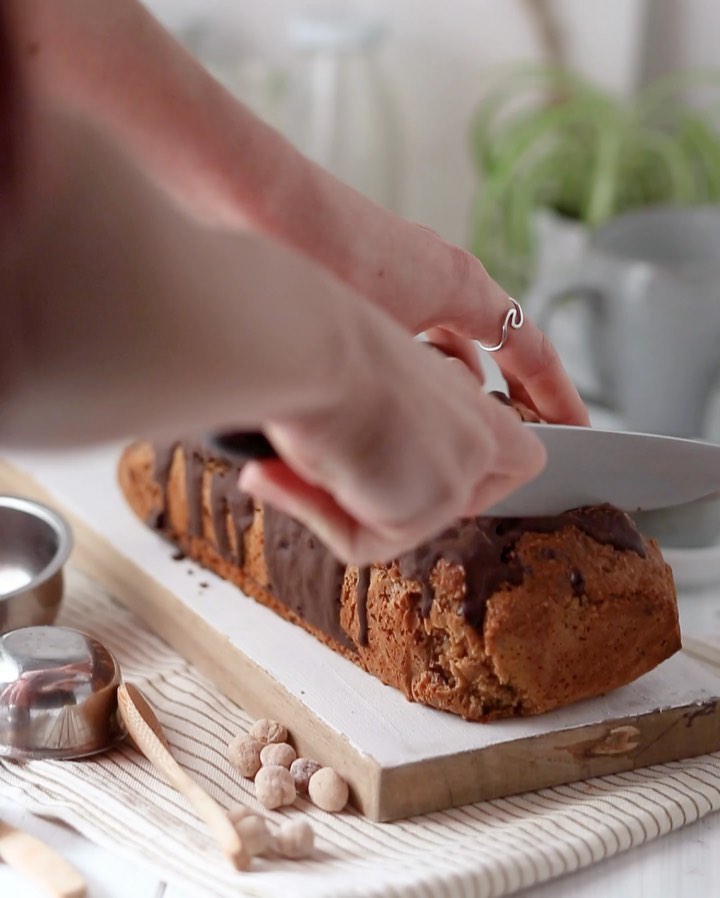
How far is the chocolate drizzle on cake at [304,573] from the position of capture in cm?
115

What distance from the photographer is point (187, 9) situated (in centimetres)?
214

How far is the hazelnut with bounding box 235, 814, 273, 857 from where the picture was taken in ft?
3.06

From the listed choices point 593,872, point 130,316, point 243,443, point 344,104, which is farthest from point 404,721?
A: point 344,104

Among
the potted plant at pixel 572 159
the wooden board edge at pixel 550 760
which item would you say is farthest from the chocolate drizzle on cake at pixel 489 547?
the potted plant at pixel 572 159

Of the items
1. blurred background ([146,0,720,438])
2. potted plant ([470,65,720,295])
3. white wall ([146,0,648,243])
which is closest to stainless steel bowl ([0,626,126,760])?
blurred background ([146,0,720,438])

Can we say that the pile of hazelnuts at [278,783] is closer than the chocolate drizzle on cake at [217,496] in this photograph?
Yes

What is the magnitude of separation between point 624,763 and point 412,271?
43 cm

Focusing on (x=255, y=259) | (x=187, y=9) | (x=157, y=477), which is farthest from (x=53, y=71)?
(x=187, y=9)

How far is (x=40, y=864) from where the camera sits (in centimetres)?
92

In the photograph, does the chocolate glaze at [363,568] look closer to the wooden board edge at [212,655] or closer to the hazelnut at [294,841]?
the wooden board edge at [212,655]

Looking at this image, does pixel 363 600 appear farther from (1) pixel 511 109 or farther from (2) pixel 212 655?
(1) pixel 511 109

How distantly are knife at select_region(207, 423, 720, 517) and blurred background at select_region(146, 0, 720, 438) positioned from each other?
75 centimetres

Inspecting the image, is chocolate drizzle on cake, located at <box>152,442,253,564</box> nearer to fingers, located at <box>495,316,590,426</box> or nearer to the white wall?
fingers, located at <box>495,316,590,426</box>

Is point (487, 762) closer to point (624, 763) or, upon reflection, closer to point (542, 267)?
point (624, 763)
